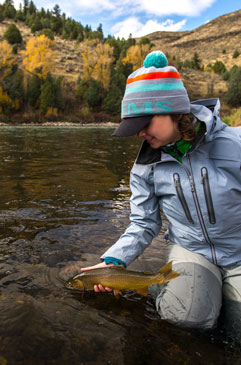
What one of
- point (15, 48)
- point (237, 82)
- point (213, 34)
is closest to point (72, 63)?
point (15, 48)

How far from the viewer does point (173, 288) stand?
2402mm

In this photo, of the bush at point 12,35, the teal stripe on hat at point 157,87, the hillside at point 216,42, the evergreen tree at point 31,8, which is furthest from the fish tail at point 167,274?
the evergreen tree at point 31,8

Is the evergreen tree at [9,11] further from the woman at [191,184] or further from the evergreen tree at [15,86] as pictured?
the woman at [191,184]

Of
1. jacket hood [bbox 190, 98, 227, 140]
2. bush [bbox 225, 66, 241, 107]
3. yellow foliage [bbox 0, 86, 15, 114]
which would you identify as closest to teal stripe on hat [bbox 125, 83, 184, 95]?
jacket hood [bbox 190, 98, 227, 140]

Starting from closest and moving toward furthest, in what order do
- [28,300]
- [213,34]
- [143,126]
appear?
[143,126]
[28,300]
[213,34]

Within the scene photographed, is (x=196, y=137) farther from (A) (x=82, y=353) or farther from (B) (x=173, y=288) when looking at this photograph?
(A) (x=82, y=353)

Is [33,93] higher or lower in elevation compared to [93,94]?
lower

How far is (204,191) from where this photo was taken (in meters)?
2.32

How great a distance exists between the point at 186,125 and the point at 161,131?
0.68 feet

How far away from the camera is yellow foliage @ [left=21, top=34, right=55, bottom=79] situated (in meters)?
54.4

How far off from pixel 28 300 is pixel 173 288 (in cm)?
146

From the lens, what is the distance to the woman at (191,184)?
217 centimetres

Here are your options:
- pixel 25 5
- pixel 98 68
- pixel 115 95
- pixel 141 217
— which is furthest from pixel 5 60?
pixel 25 5

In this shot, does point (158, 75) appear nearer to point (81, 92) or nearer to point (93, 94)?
point (93, 94)
